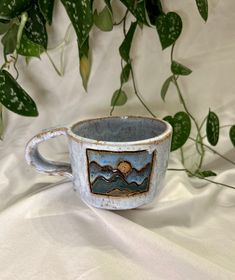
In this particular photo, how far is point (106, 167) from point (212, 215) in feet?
0.63

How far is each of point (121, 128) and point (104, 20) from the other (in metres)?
0.17

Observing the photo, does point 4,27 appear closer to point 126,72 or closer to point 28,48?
point 28,48

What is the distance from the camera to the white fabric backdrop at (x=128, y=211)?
0.47 meters

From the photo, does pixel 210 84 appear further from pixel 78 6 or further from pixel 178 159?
pixel 78 6

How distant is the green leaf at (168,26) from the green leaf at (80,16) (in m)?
0.17

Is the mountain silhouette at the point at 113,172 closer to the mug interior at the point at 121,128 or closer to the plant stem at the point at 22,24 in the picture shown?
the mug interior at the point at 121,128

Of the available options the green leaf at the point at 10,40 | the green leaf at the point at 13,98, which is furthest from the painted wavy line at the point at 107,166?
the green leaf at the point at 10,40

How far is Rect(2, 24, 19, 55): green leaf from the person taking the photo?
0.56 m

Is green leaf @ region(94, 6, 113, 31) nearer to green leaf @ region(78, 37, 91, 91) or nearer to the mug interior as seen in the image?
green leaf @ region(78, 37, 91, 91)

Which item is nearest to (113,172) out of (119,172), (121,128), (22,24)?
(119,172)

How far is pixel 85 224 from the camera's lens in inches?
21.5

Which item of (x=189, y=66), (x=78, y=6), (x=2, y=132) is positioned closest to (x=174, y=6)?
(x=189, y=66)

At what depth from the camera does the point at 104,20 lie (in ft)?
1.95

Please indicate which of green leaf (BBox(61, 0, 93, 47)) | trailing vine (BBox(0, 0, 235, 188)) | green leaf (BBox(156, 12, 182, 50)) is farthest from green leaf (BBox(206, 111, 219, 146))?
green leaf (BBox(61, 0, 93, 47))
